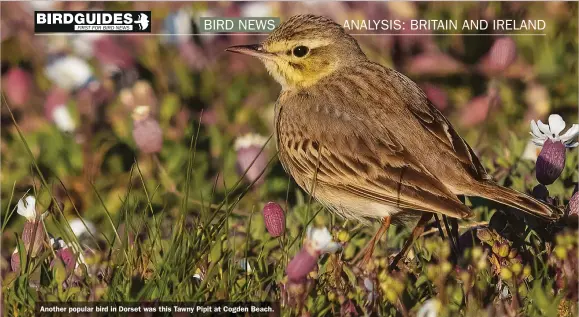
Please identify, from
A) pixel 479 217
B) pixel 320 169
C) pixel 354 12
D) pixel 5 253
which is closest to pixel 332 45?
pixel 354 12

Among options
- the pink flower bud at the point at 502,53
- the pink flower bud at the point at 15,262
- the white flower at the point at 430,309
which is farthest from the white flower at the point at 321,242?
the pink flower bud at the point at 502,53

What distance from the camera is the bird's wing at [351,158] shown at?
4.24 metres

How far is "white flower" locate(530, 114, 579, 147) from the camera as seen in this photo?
4602 millimetres

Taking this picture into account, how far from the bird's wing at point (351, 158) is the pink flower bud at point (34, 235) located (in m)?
1.16

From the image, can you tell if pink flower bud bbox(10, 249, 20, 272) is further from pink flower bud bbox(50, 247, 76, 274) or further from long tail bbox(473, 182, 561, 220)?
long tail bbox(473, 182, 561, 220)

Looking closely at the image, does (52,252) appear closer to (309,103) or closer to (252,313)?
(252,313)

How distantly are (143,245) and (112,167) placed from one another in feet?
3.69

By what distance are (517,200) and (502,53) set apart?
5.08 feet

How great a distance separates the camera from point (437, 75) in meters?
5.83

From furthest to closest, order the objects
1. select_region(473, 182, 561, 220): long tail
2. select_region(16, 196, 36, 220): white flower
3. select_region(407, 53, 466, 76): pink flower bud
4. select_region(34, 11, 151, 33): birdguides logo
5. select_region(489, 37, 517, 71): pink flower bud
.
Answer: select_region(407, 53, 466, 76): pink flower bud → select_region(489, 37, 517, 71): pink flower bud → select_region(34, 11, 151, 33): birdguides logo → select_region(16, 196, 36, 220): white flower → select_region(473, 182, 561, 220): long tail

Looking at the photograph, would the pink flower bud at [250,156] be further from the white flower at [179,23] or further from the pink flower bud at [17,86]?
the pink flower bud at [17,86]

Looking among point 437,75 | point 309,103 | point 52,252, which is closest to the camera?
point 52,252

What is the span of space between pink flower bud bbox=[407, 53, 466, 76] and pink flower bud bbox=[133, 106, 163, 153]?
153 cm

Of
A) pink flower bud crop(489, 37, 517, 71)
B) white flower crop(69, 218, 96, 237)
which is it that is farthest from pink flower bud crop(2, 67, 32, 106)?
pink flower bud crop(489, 37, 517, 71)
